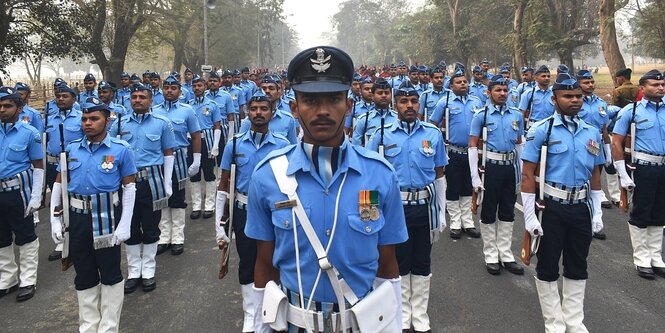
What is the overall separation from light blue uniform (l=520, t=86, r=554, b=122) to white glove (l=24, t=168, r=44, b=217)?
824 cm

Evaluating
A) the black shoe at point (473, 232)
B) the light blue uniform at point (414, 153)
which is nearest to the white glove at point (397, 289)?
the light blue uniform at point (414, 153)

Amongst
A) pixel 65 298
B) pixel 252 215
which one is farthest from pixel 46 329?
pixel 252 215

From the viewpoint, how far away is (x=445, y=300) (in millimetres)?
5160

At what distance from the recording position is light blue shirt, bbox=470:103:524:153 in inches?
237

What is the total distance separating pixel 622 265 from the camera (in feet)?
19.7

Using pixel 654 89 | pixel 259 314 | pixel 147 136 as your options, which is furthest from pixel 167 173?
pixel 654 89

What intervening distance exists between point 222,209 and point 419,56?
49146mm

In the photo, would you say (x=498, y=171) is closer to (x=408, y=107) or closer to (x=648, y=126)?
(x=648, y=126)

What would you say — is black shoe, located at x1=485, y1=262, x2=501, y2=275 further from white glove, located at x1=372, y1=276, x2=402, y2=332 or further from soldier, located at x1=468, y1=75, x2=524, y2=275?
white glove, located at x1=372, y1=276, x2=402, y2=332

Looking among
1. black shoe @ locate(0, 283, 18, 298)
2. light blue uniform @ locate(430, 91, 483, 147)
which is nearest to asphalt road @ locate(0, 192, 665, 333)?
black shoe @ locate(0, 283, 18, 298)

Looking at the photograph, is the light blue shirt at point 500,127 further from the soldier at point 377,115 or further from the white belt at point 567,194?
the white belt at point 567,194

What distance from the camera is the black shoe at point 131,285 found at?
221 inches

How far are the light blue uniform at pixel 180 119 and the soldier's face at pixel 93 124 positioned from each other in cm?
289

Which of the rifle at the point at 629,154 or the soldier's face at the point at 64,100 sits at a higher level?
the soldier's face at the point at 64,100
